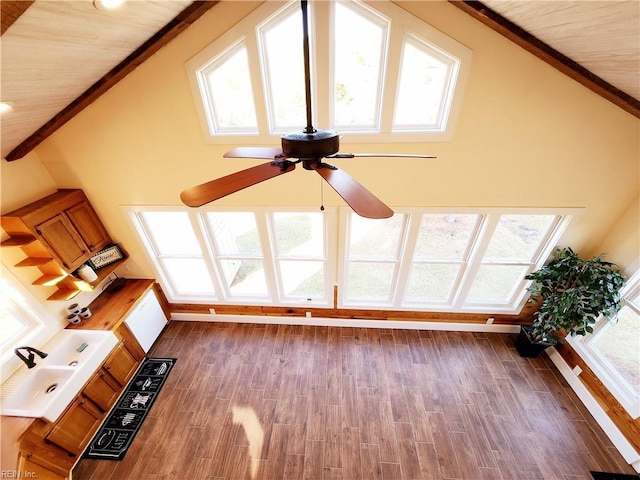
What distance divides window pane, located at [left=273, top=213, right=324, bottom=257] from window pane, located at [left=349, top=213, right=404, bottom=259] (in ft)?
1.50

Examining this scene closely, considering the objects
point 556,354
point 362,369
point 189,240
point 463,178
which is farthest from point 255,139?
point 556,354

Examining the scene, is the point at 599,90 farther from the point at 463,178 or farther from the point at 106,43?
the point at 106,43

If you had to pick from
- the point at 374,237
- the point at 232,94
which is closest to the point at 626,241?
the point at 374,237

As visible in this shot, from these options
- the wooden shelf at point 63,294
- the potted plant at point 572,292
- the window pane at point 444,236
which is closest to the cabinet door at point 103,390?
the wooden shelf at point 63,294

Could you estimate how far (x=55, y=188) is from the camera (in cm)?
335

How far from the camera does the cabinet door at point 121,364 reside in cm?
341

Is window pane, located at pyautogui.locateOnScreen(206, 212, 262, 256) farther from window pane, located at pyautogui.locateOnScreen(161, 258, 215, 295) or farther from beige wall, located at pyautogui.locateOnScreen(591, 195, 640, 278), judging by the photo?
beige wall, located at pyautogui.locateOnScreen(591, 195, 640, 278)

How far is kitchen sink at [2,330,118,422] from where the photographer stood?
2697mm

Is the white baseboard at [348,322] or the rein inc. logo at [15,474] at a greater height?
the rein inc. logo at [15,474]

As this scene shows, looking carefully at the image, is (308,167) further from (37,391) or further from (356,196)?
(37,391)

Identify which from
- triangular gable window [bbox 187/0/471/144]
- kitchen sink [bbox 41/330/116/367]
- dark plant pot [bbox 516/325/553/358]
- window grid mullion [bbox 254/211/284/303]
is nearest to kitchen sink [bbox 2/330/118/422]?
kitchen sink [bbox 41/330/116/367]

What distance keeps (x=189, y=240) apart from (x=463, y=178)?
12.3ft

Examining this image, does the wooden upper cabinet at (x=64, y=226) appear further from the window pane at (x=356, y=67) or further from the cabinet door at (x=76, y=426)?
the window pane at (x=356, y=67)

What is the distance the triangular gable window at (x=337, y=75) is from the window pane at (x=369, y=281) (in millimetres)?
1978
